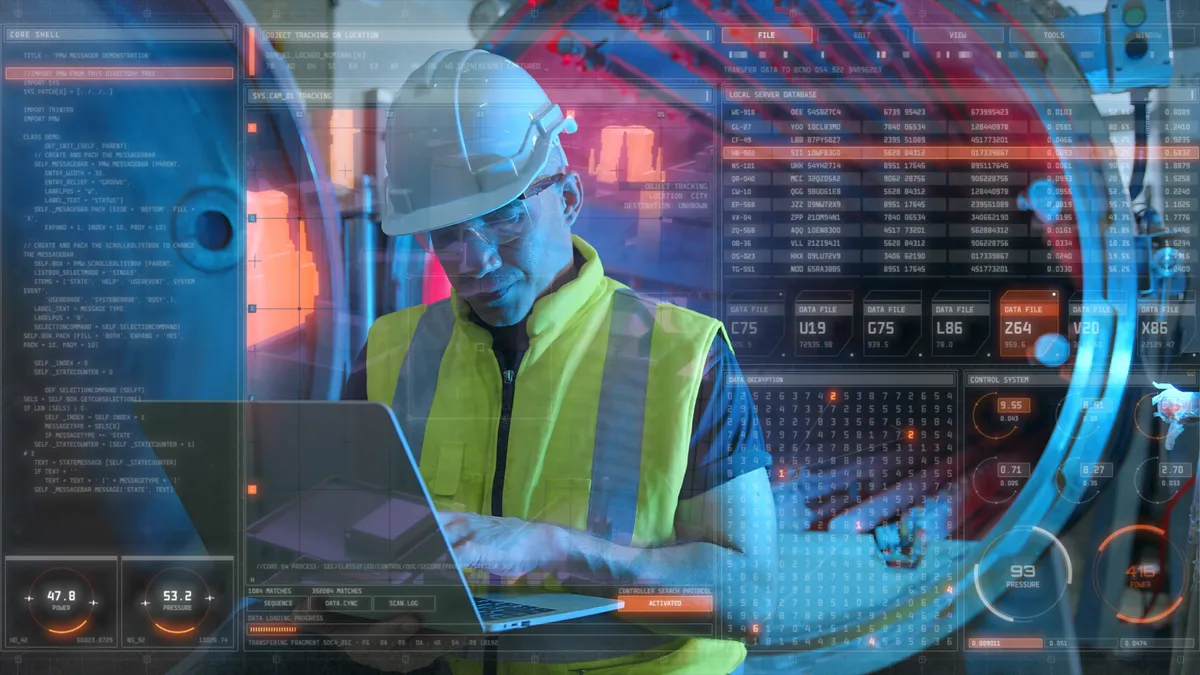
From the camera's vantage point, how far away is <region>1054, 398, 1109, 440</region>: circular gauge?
5.74 ft

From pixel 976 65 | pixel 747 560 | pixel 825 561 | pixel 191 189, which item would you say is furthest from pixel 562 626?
pixel 976 65

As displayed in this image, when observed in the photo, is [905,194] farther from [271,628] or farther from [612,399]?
[271,628]

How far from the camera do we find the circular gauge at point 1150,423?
5.76 ft

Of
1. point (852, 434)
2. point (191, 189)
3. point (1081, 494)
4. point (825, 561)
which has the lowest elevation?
point (825, 561)

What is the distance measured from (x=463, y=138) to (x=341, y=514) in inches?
27.4

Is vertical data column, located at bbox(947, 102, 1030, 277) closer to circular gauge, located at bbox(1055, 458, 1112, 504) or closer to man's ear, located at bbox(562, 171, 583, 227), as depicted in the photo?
circular gauge, located at bbox(1055, 458, 1112, 504)

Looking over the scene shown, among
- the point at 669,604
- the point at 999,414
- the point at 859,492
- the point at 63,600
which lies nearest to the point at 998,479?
the point at 999,414

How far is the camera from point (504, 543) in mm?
1695

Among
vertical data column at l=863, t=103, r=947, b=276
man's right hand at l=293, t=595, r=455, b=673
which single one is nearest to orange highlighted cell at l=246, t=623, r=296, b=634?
man's right hand at l=293, t=595, r=455, b=673

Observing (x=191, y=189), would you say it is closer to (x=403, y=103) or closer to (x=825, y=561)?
(x=403, y=103)

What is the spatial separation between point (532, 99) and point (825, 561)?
38.8 inches

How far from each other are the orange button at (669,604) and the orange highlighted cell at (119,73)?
120 centimetres

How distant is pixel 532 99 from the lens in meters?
1.71

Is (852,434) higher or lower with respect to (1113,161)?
lower
